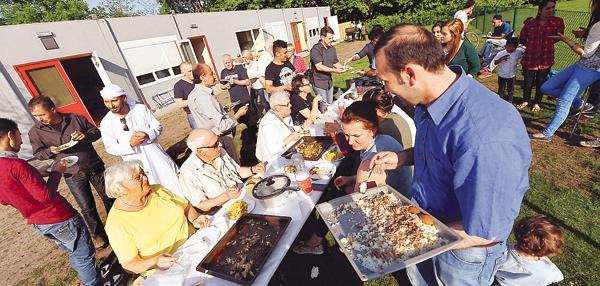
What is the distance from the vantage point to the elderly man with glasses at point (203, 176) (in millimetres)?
3158

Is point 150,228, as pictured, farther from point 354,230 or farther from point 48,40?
point 48,40

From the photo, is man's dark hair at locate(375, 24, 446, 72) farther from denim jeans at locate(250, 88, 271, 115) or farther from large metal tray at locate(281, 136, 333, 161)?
denim jeans at locate(250, 88, 271, 115)

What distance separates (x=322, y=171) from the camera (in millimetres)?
3357

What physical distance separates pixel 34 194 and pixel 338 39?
1242 inches

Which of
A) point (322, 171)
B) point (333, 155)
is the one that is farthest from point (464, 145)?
point (333, 155)

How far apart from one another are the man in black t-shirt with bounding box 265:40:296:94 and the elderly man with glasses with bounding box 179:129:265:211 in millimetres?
2972

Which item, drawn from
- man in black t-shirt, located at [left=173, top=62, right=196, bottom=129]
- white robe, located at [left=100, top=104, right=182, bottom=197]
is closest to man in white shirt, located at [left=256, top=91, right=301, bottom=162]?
white robe, located at [left=100, top=104, right=182, bottom=197]

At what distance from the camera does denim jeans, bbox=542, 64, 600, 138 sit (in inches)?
163

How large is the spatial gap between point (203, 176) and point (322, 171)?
57.0 inches

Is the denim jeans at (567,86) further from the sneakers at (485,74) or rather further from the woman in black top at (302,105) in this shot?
the sneakers at (485,74)

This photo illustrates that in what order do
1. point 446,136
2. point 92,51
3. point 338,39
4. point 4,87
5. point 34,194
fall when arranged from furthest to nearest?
1. point 338,39
2. point 92,51
3. point 4,87
4. point 34,194
5. point 446,136

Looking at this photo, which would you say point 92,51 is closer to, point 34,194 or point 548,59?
point 34,194

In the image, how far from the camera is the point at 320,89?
6969 millimetres

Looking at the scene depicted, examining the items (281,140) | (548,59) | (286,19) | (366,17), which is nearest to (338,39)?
(366,17)
